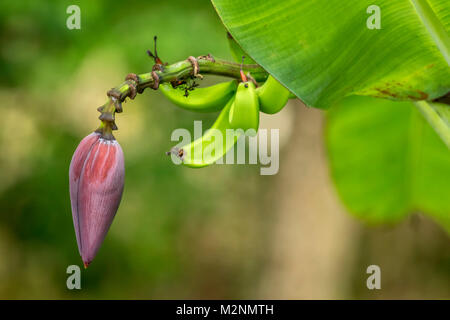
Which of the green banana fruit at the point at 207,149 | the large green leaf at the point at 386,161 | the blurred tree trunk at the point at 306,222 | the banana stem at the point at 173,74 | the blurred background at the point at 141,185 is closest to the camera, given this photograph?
the banana stem at the point at 173,74

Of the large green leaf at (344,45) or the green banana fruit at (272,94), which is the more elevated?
the large green leaf at (344,45)

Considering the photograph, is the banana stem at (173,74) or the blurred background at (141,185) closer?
the banana stem at (173,74)

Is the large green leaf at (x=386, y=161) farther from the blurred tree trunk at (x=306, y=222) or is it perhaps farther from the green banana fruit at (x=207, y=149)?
the blurred tree trunk at (x=306, y=222)

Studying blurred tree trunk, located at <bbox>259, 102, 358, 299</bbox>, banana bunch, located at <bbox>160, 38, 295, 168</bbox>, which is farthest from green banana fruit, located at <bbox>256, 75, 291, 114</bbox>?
blurred tree trunk, located at <bbox>259, 102, 358, 299</bbox>

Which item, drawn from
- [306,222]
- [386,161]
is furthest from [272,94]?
[306,222]

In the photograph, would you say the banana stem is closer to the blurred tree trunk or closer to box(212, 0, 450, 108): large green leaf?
box(212, 0, 450, 108): large green leaf

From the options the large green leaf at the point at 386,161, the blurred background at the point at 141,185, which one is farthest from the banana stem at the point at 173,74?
the blurred background at the point at 141,185

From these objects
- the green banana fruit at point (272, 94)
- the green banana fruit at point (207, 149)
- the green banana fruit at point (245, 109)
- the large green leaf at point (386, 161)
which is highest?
the large green leaf at point (386, 161)

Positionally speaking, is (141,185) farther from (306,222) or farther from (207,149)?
(207,149)
